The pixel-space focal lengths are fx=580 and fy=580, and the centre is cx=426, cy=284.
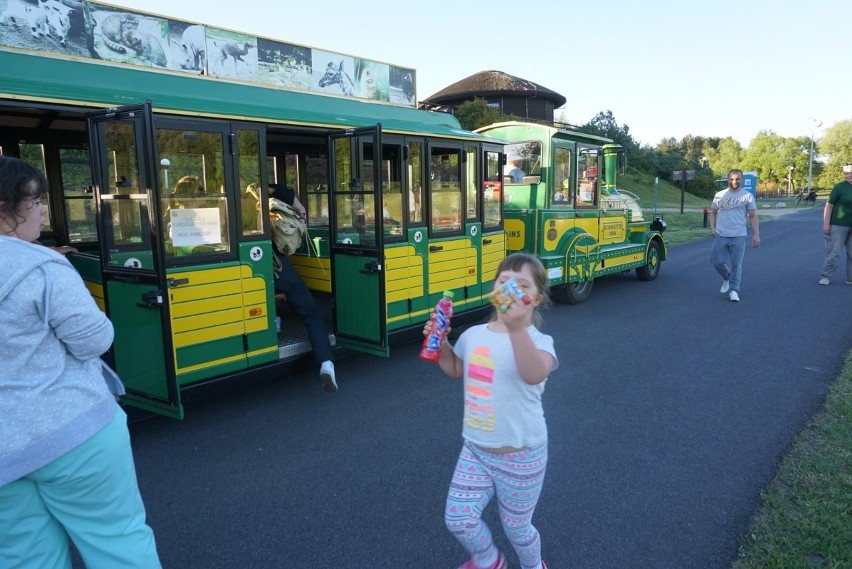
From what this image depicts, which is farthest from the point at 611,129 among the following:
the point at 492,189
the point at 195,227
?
the point at 195,227

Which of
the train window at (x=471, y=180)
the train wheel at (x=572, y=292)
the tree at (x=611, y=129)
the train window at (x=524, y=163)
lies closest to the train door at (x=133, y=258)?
the train window at (x=471, y=180)

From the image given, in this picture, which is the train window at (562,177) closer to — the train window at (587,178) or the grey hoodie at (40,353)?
the train window at (587,178)

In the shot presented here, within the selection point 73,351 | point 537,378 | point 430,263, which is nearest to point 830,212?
point 430,263

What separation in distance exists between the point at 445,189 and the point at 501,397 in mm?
4620

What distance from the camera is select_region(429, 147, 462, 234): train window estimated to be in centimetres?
647

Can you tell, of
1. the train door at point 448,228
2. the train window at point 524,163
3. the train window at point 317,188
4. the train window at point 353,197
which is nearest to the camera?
the train window at point 353,197

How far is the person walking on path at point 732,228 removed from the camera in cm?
867

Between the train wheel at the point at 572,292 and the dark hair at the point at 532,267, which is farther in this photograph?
the train wheel at the point at 572,292

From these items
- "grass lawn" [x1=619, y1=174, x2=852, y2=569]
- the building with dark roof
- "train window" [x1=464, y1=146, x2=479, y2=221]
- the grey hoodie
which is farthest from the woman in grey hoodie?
the building with dark roof

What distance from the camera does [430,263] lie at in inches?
254

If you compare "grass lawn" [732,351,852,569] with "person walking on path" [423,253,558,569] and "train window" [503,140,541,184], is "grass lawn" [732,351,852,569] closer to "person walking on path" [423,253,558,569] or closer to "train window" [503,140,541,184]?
"person walking on path" [423,253,558,569]

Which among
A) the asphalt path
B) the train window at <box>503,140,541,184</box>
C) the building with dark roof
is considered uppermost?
the building with dark roof

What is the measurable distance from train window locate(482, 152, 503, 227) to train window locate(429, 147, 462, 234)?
0.54 metres

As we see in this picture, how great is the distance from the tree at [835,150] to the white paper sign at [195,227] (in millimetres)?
85569
